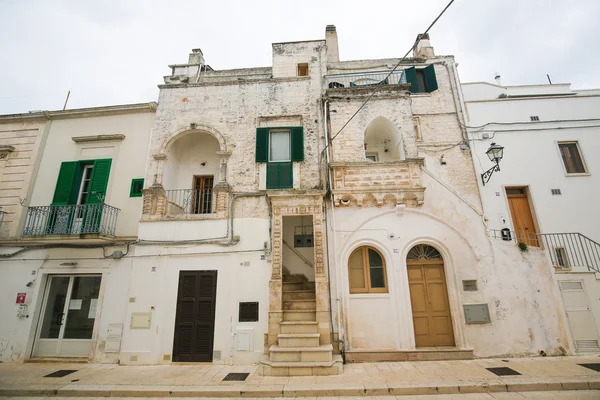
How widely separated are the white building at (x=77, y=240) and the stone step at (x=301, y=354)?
5.03 meters

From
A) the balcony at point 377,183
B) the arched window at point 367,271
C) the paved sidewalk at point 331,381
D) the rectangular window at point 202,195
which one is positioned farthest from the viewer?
the rectangular window at point 202,195

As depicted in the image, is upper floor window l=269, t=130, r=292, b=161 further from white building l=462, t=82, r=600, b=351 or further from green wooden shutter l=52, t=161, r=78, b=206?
green wooden shutter l=52, t=161, r=78, b=206

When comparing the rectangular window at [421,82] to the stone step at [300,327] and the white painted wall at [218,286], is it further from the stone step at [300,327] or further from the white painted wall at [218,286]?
the stone step at [300,327]

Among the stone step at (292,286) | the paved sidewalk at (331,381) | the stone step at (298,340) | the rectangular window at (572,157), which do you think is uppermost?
the rectangular window at (572,157)

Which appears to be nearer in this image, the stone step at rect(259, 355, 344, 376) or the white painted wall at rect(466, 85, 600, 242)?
the stone step at rect(259, 355, 344, 376)

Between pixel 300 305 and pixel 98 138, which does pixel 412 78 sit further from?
pixel 98 138

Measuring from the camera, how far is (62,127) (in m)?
10.8

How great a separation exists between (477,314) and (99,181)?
1318 cm

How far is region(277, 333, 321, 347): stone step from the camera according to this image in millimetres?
7305

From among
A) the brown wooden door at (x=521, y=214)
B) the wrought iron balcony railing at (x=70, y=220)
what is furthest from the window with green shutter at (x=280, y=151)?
the brown wooden door at (x=521, y=214)

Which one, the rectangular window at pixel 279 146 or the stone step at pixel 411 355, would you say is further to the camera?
the rectangular window at pixel 279 146

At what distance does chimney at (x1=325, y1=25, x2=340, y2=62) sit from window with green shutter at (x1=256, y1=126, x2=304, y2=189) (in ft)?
16.8

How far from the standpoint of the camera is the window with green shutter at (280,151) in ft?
31.0

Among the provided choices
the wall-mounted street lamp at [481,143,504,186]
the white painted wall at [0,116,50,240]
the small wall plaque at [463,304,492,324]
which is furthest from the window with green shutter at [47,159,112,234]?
the wall-mounted street lamp at [481,143,504,186]
